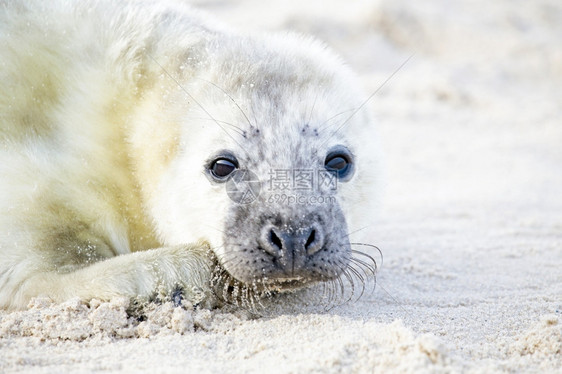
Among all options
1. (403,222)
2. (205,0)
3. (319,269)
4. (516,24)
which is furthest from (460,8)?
(319,269)

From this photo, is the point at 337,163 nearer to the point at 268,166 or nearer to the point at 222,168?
the point at 268,166

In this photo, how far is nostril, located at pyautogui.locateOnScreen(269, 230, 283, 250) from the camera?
90.0 inches

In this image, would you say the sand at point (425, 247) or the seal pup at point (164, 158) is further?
the seal pup at point (164, 158)

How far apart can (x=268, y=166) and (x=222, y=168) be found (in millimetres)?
230

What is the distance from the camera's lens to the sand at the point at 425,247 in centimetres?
201

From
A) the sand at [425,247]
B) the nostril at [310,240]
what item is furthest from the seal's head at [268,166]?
the sand at [425,247]

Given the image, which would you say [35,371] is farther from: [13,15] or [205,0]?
[205,0]

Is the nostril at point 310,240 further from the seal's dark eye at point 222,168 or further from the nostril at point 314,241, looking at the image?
the seal's dark eye at point 222,168

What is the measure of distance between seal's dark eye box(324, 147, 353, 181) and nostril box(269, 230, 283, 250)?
0.48 meters

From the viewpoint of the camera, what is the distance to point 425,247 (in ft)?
12.0

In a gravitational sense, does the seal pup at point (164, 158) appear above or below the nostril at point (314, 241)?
above

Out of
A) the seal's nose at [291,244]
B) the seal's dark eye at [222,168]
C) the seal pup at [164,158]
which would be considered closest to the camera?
the seal's nose at [291,244]

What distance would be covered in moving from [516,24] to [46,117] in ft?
27.0

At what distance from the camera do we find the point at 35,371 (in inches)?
74.9
